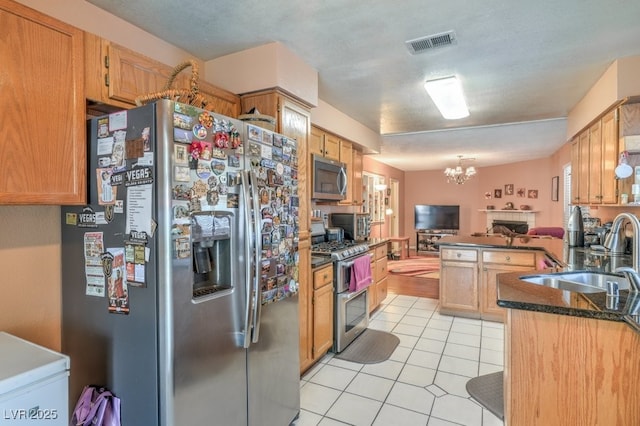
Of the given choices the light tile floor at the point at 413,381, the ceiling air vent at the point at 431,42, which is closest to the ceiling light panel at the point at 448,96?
the ceiling air vent at the point at 431,42

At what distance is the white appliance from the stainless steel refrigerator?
0.76ft

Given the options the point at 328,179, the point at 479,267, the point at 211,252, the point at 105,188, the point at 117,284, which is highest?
the point at 328,179

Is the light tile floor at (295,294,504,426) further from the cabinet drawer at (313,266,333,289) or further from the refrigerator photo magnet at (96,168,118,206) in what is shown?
the refrigerator photo magnet at (96,168,118,206)

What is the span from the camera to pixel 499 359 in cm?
301

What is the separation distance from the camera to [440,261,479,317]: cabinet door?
402cm

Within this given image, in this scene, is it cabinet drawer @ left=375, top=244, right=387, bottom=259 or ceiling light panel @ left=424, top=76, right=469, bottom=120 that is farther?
cabinet drawer @ left=375, top=244, right=387, bottom=259

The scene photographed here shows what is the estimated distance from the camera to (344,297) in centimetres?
314

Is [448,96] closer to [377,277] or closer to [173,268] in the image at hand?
[377,277]

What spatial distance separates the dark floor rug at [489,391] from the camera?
90.2 inches

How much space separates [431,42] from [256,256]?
176cm

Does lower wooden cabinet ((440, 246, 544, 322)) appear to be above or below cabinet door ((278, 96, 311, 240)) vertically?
below

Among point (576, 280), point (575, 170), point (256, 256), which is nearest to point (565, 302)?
point (576, 280)

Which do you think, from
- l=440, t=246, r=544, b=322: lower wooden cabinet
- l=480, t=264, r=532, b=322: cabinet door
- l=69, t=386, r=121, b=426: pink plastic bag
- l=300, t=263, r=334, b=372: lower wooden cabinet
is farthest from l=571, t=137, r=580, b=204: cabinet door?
l=69, t=386, r=121, b=426: pink plastic bag

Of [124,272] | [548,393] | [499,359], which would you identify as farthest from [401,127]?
[124,272]
